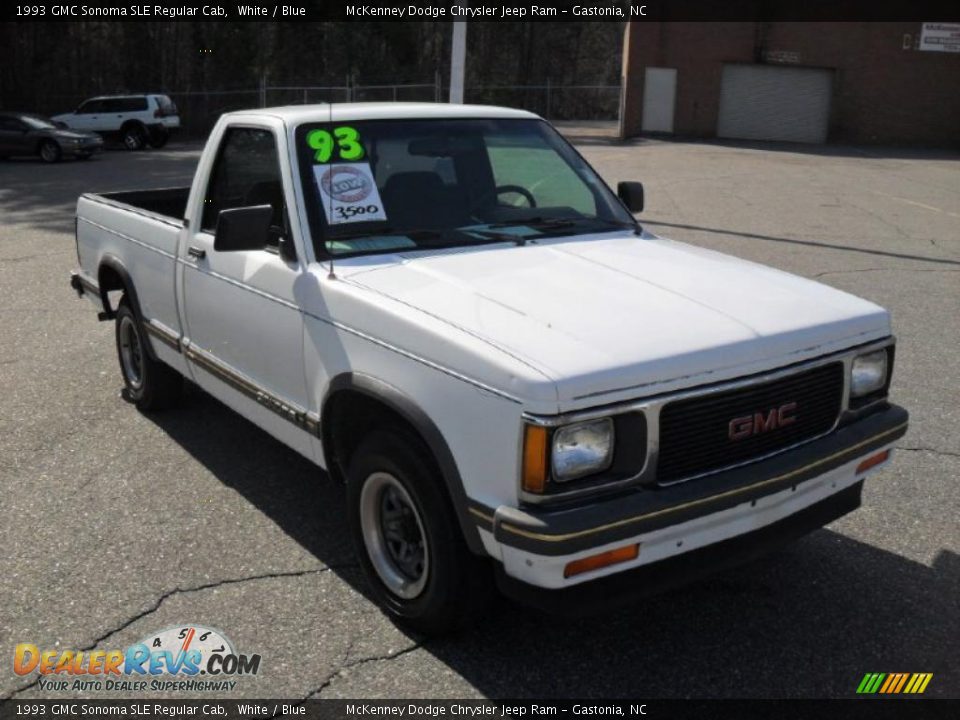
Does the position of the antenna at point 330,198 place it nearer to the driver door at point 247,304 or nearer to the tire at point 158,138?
the driver door at point 247,304

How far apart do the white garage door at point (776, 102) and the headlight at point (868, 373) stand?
3164 cm

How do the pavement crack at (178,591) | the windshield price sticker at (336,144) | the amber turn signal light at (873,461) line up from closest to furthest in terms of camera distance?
the pavement crack at (178,591) → the amber turn signal light at (873,461) → the windshield price sticker at (336,144)

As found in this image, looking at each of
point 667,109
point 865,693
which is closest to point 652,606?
point 865,693

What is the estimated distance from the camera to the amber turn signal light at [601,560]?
299 centimetres

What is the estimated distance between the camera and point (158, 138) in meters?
30.5

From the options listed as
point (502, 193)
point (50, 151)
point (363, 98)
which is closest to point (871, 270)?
point (502, 193)

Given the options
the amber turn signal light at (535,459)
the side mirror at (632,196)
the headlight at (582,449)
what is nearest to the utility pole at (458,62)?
the side mirror at (632,196)

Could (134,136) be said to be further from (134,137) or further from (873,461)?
(873,461)

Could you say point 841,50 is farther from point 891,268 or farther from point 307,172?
point 307,172

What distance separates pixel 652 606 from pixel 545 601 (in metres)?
0.95

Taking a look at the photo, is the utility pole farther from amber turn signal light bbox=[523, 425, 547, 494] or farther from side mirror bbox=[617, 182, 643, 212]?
amber turn signal light bbox=[523, 425, 547, 494]

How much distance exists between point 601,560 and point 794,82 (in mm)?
33012

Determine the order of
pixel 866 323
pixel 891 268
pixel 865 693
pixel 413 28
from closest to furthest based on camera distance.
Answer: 1. pixel 865 693
2. pixel 866 323
3. pixel 891 268
4. pixel 413 28

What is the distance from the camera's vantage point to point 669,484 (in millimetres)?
3188
